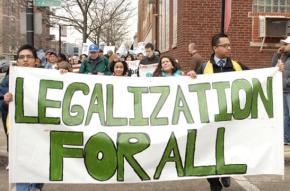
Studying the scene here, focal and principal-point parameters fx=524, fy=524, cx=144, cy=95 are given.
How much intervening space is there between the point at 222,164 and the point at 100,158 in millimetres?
1222

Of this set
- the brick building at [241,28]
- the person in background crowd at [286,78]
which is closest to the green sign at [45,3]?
the brick building at [241,28]

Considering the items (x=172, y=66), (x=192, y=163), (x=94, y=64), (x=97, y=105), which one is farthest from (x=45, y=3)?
(x=192, y=163)

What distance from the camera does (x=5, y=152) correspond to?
8273 mm

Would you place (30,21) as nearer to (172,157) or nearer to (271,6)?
(271,6)

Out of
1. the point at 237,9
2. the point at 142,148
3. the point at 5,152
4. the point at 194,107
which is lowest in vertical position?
the point at 5,152

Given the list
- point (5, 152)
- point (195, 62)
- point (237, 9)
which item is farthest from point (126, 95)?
point (237, 9)

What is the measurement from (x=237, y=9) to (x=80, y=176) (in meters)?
10.5

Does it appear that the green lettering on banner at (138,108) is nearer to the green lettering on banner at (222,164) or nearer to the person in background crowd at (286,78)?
the green lettering on banner at (222,164)

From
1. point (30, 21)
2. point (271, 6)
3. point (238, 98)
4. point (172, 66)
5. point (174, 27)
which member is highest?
point (271, 6)

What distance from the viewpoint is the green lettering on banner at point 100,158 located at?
16.6 ft

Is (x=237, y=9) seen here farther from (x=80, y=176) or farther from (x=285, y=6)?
(x=80, y=176)

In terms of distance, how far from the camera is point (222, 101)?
5.29 meters

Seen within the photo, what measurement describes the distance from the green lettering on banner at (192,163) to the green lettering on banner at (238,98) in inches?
19.1

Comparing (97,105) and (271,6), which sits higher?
(271,6)
